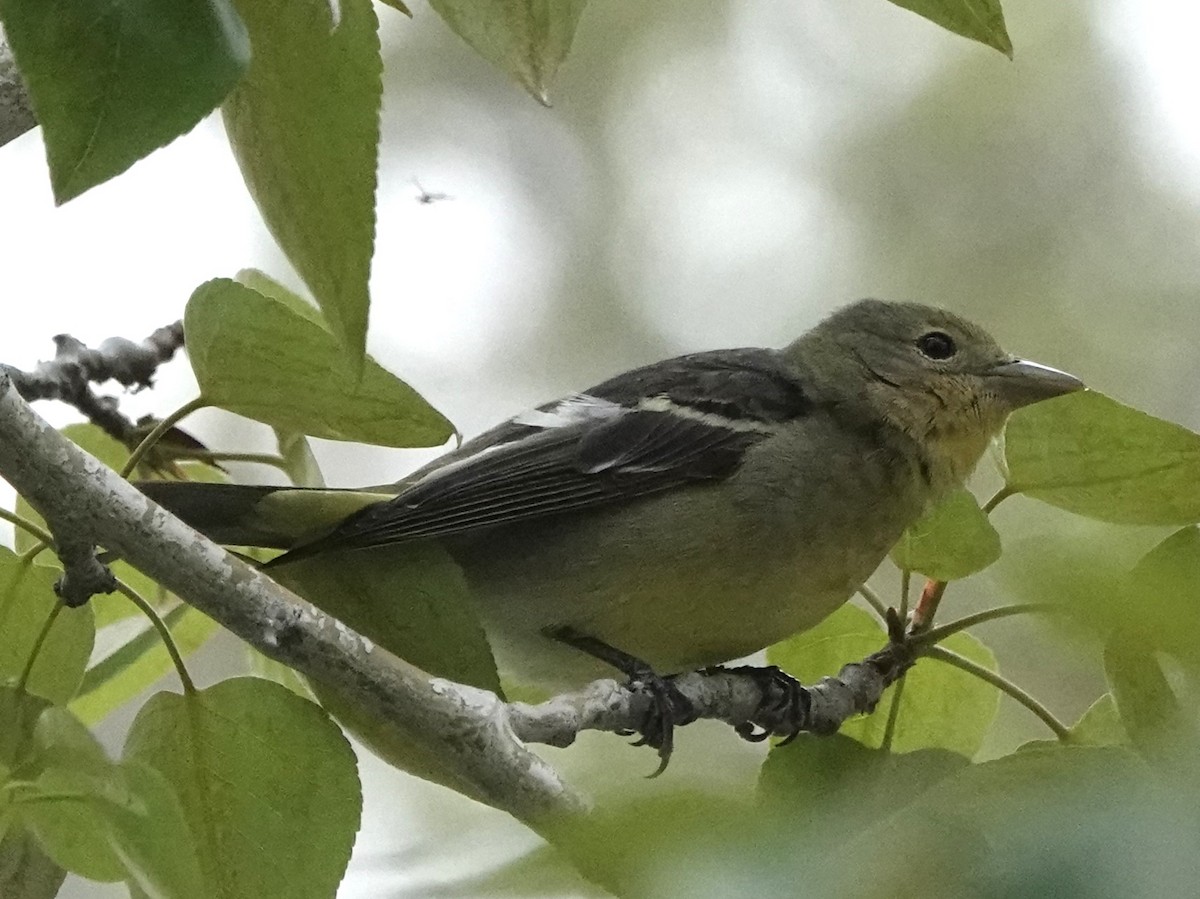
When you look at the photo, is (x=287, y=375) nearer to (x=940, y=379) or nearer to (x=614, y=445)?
(x=614, y=445)

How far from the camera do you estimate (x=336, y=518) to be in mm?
1164

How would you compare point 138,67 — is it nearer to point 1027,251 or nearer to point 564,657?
point 564,657

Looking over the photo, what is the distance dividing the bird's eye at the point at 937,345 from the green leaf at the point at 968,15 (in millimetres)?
971

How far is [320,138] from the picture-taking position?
583mm

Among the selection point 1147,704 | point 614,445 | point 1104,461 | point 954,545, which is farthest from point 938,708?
point 614,445

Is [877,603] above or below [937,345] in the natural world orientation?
below

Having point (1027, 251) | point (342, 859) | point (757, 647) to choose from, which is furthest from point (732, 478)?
point (1027, 251)

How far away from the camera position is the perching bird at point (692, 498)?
4.32 feet

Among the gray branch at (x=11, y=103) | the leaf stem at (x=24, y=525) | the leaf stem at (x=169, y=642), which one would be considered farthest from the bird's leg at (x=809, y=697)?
the gray branch at (x=11, y=103)

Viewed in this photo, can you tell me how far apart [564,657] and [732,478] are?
265mm

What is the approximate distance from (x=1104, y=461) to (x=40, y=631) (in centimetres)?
70

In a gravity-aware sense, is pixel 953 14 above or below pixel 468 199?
below

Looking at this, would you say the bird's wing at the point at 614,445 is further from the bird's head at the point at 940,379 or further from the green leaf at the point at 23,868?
the green leaf at the point at 23,868

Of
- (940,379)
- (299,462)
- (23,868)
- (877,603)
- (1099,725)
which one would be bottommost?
(23,868)
